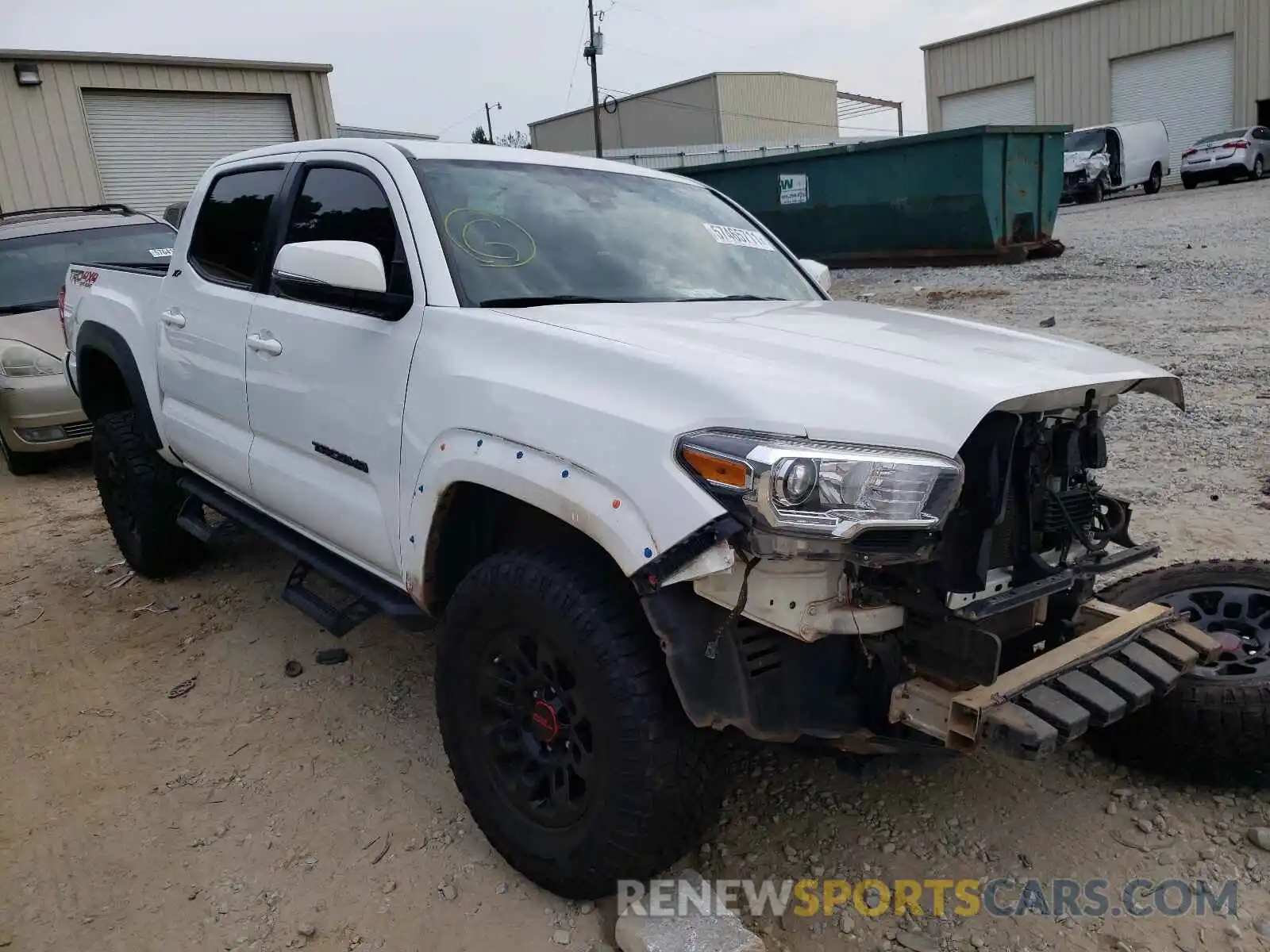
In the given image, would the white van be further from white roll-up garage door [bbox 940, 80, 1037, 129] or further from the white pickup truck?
the white pickup truck

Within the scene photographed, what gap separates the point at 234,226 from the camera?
3.86 meters

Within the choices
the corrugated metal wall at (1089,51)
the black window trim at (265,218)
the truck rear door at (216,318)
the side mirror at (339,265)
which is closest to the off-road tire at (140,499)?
the truck rear door at (216,318)

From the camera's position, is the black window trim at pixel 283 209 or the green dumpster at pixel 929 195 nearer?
the black window trim at pixel 283 209

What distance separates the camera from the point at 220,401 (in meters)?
3.75

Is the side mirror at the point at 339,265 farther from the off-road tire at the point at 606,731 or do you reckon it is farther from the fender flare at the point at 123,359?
the fender flare at the point at 123,359

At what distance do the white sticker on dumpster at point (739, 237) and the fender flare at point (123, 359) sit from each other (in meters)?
2.65

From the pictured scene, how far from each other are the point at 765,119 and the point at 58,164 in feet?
122

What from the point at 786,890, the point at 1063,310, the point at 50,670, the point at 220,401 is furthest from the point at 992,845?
the point at 1063,310

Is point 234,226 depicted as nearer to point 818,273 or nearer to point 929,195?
point 818,273

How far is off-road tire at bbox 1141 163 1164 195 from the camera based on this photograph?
22.6 meters

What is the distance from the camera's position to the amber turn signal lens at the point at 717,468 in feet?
6.26

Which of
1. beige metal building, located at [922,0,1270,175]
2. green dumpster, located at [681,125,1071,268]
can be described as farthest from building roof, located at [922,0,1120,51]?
green dumpster, located at [681,125,1071,268]

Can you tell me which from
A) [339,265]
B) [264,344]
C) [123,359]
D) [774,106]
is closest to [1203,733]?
[339,265]

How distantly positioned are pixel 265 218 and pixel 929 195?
10380 mm
